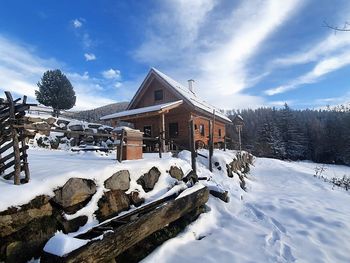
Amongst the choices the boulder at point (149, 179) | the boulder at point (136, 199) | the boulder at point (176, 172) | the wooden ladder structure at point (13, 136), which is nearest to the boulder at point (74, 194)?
the wooden ladder structure at point (13, 136)

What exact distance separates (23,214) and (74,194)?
903 millimetres

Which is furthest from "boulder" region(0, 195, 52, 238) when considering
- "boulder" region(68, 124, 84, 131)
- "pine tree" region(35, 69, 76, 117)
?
"pine tree" region(35, 69, 76, 117)

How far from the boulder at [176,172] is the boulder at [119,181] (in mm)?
1880

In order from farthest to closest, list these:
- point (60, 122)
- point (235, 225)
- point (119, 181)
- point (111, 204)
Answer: point (60, 122) < point (235, 225) < point (119, 181) < point (111, 204)

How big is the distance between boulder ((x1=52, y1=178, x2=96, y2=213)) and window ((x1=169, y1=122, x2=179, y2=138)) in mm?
15220

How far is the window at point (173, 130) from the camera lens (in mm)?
20047

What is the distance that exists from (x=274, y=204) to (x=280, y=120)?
49.6 meters

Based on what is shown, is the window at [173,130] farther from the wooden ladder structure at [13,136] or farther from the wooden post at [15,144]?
the wooden post at [15,144]

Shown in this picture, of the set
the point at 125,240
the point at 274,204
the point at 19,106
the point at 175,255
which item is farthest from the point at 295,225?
the point at 19,106

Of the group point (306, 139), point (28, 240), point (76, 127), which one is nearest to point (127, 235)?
point (28, 240)

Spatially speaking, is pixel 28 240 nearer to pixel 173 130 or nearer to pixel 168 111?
pixel 168 111

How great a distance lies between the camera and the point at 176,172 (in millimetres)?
7648

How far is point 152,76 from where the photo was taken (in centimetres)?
2077

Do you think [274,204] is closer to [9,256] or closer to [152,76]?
[9,256]
